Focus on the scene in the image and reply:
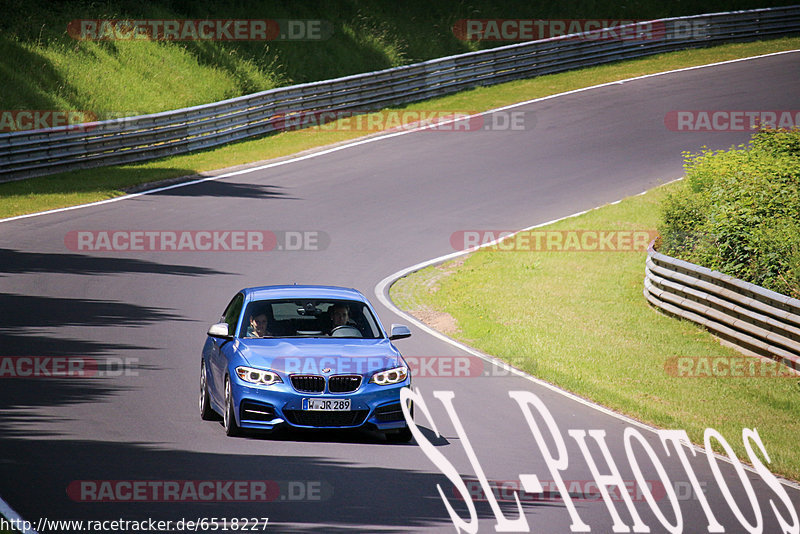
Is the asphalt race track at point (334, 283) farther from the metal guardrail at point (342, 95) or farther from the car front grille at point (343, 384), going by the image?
the metal guardrail at point (342, 95)

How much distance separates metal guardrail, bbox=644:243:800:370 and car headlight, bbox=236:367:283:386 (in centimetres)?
876

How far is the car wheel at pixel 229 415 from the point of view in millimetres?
11727

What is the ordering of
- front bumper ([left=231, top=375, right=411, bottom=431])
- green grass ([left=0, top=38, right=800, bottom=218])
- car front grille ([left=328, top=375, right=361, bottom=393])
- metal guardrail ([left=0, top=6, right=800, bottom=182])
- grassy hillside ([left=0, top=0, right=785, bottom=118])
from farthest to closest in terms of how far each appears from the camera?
grassy hillside ([left=0, top=0, right=785, bottom=118])
metal guardrail ([left=0, top=6, right=800, bottom=182])
green grass ([left=0, top=38, right=800, bottom=218])
car front grille ([left=328, top=375, right=361, bottom=393])
front bumper ([left=231, top=375, right=411, bottom=431])

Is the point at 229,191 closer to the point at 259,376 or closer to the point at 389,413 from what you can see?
the point at 259,376

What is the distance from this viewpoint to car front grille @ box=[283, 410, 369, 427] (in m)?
11.6

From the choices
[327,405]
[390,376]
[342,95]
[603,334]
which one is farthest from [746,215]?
[342,95]

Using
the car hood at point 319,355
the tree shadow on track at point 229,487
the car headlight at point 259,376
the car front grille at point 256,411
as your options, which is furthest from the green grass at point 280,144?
the tree shadow on track at point 229,487

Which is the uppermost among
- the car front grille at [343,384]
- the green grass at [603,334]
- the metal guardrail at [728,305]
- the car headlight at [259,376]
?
the car headlight at [259,376]

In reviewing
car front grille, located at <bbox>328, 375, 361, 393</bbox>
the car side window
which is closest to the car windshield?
the car side window

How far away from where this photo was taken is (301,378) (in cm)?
1161

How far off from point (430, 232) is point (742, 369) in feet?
35.2

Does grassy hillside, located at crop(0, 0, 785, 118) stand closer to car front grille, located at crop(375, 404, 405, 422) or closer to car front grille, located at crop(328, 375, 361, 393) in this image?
car front grille, located at crop(328, 375, 361, 393)

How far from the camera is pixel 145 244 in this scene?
2414cm

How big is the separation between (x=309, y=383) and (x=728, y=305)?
9647mm
